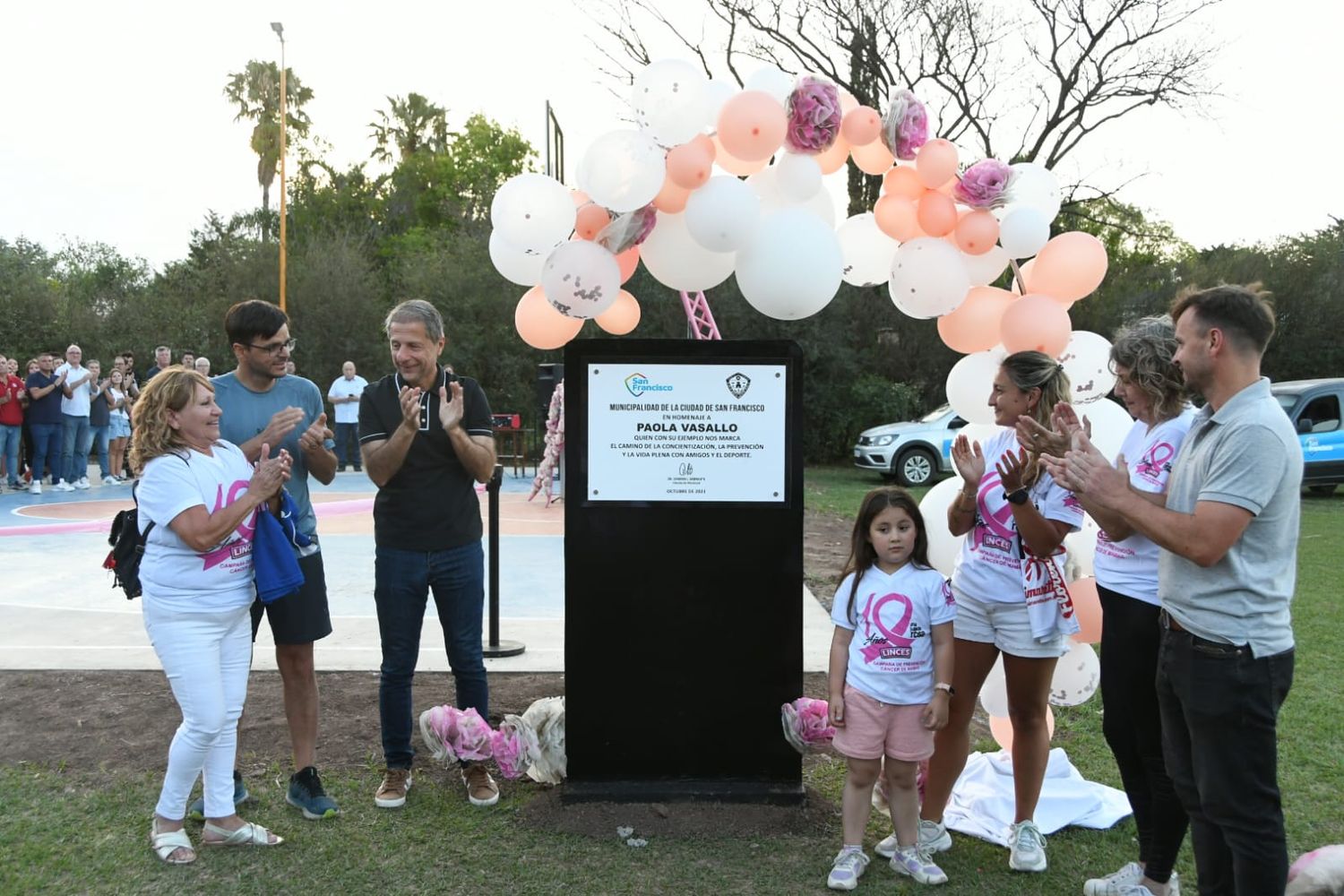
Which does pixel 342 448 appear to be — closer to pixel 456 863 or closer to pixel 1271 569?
pixel 456 863

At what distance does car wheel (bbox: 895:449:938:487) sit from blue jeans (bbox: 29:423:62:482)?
40.6 feet

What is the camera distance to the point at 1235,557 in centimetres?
246

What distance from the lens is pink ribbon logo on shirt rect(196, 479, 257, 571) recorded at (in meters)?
3.38

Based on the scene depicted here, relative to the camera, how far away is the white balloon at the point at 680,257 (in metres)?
3.91

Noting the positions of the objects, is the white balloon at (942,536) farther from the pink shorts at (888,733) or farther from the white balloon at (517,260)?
the white balloon at (517,260)

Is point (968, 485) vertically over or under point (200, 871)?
over

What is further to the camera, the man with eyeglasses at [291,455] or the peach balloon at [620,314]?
the peach balloon at [620,314]

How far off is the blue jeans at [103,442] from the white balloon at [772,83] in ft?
48.4

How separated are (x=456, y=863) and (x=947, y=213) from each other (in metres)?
2.94

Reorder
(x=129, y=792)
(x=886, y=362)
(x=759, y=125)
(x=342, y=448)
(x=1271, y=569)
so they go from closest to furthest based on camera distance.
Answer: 1. (x=1271, y=569)
2. (x=759, y=125)
3. (x=129, y=792)
4. (x=342, y=448)
5. (x=886, y=362)

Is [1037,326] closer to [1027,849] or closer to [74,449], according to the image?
[1027,849]

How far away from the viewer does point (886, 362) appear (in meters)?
22.5

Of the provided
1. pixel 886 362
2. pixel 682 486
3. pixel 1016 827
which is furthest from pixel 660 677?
pixel 886 362

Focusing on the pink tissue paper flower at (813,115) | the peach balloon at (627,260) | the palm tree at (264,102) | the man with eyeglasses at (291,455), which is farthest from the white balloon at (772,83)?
the palm tree at (264,102)
